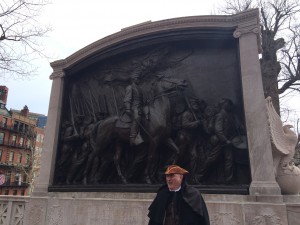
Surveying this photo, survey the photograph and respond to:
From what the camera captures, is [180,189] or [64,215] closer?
[180,189]

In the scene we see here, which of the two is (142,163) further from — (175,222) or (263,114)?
(175,222)

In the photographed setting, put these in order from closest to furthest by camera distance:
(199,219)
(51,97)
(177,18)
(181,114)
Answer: (199,219) → (181,114) → (177,18) → (51,97)

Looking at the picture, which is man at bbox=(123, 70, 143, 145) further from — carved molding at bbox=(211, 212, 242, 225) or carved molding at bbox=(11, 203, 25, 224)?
carved molding at bbox=(11, 203, 25, 224)

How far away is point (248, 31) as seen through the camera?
7.55 m

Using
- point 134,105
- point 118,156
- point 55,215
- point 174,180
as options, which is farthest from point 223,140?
point 55,215

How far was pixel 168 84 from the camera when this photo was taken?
330 inches

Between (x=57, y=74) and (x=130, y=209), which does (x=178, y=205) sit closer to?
(x=130, y=209)

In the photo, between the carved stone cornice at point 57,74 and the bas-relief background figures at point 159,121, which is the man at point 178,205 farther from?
the carved stone cornice at point 57,74

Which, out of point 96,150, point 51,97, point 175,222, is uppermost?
point 51,97

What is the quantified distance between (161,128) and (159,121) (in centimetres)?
22

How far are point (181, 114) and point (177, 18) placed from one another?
3094mm

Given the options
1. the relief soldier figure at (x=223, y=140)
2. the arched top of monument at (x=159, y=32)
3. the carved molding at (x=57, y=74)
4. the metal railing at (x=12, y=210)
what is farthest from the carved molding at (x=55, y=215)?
the arched top of monument at (x=159, y=32)

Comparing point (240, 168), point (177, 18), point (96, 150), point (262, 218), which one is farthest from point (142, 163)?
point (177, 18)

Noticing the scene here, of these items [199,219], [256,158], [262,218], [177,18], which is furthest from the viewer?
[177,18]
